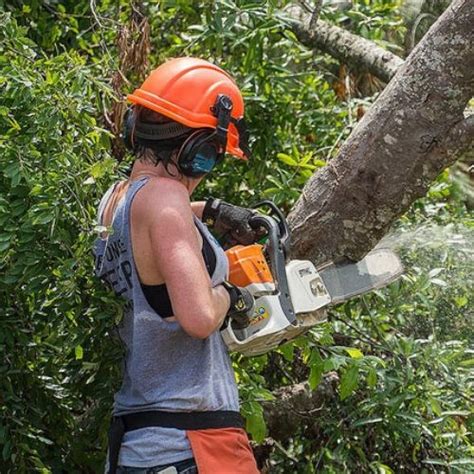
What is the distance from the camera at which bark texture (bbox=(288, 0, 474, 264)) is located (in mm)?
2895

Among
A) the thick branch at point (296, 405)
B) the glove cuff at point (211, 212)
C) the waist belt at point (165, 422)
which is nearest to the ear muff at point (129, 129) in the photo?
the glove cuff at point (211, 212)

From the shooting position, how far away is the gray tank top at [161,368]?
2.43 metres

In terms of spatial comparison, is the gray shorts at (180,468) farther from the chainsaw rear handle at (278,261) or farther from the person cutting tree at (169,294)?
the chainsaw rear handle at (278,261)

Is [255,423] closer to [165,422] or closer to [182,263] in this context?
[165,422]

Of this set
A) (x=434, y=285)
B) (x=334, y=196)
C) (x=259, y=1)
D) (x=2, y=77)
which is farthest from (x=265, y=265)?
(x=259, y=1)

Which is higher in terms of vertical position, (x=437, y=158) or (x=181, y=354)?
(x=437, y=158)

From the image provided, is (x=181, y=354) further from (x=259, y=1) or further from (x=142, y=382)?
(x=259, y=1)

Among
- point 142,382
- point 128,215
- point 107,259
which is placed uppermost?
point 128,215

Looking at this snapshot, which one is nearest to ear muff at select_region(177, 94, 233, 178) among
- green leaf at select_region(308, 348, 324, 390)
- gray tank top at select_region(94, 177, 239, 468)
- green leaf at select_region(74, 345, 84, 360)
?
gray tank top at select_region(94, 177, 239, 468)

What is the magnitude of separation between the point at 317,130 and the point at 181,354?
2.18m

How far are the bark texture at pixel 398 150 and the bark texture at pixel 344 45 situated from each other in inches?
58.3

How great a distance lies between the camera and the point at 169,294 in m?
2.30

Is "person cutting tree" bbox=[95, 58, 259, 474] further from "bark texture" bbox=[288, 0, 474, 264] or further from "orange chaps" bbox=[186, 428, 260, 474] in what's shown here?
"bark texture" bbox=[288, 0, 474, 264]

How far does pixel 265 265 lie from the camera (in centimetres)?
257
